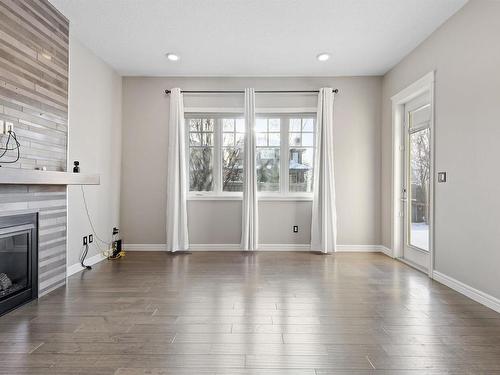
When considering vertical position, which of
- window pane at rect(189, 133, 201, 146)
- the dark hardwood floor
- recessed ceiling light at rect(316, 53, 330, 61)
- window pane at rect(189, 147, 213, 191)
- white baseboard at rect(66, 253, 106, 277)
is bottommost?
the dark hardwood floor

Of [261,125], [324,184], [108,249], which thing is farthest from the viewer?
[261,125]

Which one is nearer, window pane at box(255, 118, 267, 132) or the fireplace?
the fireplace

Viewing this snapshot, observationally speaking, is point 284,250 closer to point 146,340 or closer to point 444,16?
point 146,340

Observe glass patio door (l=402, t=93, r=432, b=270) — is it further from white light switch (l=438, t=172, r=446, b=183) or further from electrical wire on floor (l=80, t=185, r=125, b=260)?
electrical wire on floor (l=80, t=185, r=125, b=260)

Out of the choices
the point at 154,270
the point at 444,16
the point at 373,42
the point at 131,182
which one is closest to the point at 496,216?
the point at 444,16

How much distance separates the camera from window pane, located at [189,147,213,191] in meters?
5.03

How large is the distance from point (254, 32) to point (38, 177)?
8.73 ft

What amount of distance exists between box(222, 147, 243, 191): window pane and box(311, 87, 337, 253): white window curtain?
3.92ft

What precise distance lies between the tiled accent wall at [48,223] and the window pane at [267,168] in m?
2.77

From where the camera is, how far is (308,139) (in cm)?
500

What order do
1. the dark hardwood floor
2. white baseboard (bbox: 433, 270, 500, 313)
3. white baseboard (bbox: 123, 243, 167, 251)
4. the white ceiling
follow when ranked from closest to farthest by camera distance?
the dark hardwood floor
white baseboard (bbox: 433, 270, 500, 313)
the white ceiling
white baseboard (bbox: 123, 243, 167, 251)

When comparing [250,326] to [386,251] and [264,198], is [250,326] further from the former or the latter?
[386,251]

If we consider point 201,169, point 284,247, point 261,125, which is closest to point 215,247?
point 284,247

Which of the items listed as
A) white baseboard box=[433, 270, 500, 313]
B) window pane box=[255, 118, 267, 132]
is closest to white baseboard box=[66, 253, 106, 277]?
window pane box=[255, 118, 267, 132]
